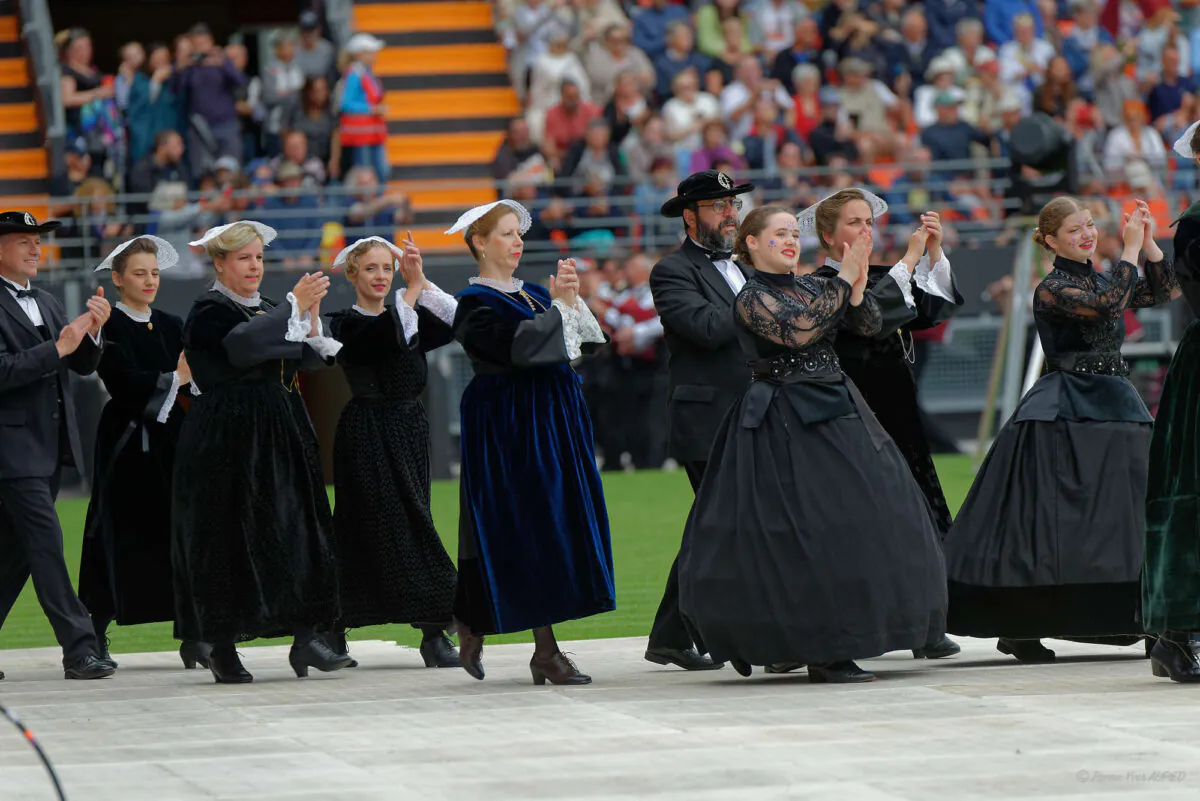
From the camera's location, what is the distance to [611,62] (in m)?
21.4

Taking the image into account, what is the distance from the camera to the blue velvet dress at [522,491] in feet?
26.5

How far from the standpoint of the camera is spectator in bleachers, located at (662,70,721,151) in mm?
20500

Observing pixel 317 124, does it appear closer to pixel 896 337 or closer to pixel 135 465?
pixel 135 465

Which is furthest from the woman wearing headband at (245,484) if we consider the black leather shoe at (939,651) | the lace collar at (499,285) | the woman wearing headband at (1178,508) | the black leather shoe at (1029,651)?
the woman wearing headband at (1178,508)

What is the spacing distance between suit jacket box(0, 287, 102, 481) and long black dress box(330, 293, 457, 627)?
3.51ft

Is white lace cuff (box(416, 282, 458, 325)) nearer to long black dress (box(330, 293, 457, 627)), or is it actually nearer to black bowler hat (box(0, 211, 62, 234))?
long black dress (box(330, 293, 457, 627))

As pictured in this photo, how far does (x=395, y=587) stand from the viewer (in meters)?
8.85

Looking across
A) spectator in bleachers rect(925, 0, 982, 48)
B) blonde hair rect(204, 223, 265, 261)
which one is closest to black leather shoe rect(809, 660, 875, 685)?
blonde hair rect(204, 223, 265, 261)

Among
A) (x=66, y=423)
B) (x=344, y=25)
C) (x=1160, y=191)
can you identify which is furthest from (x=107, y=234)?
(x=66, y=423)

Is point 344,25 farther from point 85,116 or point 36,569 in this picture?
point 36,569

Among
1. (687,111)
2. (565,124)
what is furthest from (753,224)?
(565,124)

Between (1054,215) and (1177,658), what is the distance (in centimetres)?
190

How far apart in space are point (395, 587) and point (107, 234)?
11.7 metres

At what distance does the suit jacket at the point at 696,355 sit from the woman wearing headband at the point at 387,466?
2.91ft
